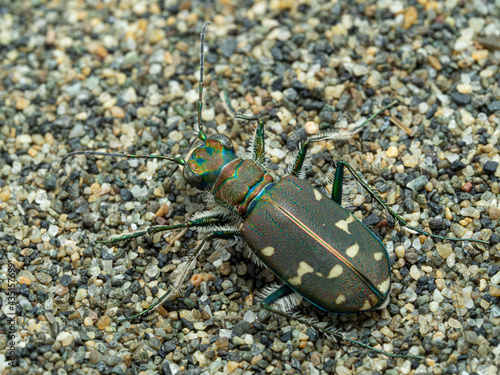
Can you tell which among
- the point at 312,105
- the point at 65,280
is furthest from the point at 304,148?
the point at 65,280

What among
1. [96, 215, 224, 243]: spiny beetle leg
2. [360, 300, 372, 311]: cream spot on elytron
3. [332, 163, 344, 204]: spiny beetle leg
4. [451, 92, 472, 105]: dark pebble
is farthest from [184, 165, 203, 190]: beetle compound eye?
[451, 92, 472, 105]: dark pebble

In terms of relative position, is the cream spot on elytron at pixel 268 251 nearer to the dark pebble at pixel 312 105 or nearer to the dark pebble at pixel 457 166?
the dark pebble at pixel 312 105

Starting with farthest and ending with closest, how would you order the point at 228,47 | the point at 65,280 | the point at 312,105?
the point at 228,47 < the point at 312,105 < the point at 65,280

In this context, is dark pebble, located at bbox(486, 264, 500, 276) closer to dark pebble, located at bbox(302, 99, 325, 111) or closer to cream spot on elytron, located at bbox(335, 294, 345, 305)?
cream spot on elytron, located at bbox(335, 294, 345, 305)

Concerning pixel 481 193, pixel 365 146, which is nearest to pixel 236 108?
pixel 365 146

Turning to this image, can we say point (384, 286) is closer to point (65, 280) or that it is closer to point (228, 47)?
point (65, 280)

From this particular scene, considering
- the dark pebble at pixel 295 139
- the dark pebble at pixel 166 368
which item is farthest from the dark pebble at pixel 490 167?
the dark pebble at pixel 166 368

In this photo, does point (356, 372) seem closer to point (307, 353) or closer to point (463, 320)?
point (307, 353)
